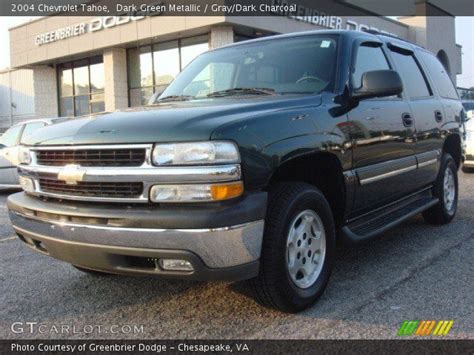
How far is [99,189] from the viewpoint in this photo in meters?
2.92

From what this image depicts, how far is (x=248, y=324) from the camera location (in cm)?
310

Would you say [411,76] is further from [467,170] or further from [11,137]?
[11,137]

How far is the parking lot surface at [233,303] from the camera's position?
10.0 ft

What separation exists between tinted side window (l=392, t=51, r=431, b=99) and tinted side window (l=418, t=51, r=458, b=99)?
309 millimetres

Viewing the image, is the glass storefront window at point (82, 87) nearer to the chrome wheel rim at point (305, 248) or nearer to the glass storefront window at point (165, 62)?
the glass storefront window at point (165, 62)

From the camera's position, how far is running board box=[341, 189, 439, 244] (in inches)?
148

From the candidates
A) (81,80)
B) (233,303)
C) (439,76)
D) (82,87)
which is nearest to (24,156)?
(233,303)

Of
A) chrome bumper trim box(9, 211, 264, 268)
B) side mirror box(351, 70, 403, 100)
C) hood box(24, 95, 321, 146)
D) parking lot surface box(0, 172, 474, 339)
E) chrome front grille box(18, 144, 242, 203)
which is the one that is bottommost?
parking lot surface box(0, 172, 474, 339)

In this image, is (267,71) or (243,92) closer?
(243,92)

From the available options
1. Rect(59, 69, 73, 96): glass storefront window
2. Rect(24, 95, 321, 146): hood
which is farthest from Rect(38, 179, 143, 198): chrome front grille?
Rect(59, 69, 73, 96): glass storefront window

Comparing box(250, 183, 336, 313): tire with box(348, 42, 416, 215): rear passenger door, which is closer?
box(250, 183, 336, 313): tire

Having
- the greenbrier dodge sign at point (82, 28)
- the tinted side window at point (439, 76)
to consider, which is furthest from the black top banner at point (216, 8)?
the tinted side window at point (439, 76)

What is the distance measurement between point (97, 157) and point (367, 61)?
8.18 ft

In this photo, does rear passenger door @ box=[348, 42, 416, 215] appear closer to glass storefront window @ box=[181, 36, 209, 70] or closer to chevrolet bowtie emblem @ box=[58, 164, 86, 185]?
chevrolet bowtie emblem @ box=[58, 164, 86, 185]
